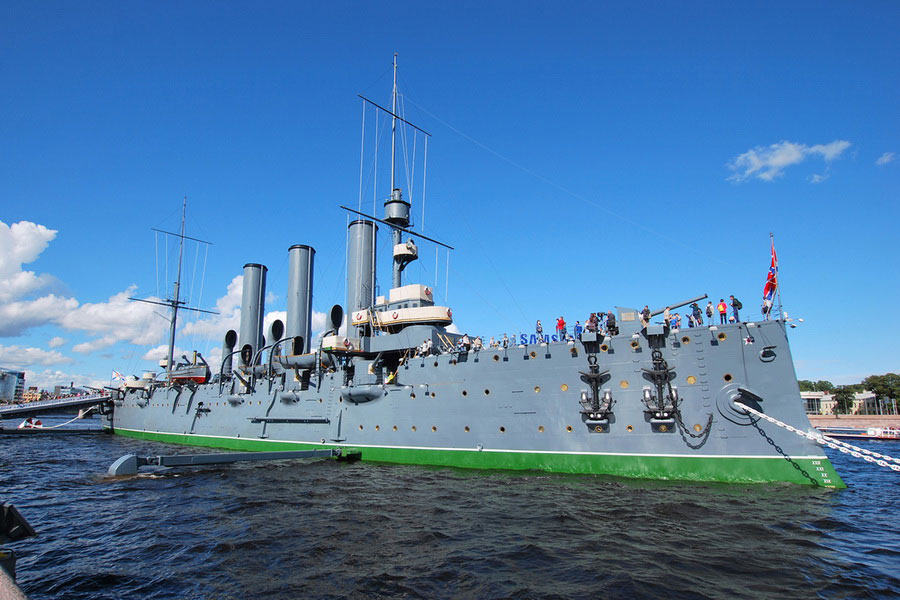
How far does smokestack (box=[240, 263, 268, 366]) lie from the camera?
3598cm

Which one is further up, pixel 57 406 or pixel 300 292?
pixel 300 292

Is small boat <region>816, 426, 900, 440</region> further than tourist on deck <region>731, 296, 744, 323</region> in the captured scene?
Yes

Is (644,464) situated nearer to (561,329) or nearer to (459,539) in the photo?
(561,329)

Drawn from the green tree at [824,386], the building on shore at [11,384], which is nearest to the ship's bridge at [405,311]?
the green tree at [824,386]

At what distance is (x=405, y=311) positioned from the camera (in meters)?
24.5

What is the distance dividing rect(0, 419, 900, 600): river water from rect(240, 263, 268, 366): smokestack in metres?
18.6

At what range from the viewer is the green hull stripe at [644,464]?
14844 mm

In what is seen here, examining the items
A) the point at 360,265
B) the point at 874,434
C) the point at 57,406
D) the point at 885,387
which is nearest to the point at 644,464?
the point at 360,265

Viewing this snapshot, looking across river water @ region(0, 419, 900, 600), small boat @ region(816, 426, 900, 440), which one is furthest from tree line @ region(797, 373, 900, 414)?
river water @ region(0, 419, 900, 600)

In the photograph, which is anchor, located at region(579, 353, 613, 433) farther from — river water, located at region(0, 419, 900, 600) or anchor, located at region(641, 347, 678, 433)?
river water, located at region(0, 419, 900, 600)

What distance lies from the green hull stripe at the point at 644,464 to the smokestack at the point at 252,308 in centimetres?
1786

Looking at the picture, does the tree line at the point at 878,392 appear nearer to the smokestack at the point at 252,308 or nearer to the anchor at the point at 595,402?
the anchor at the point at 595,402

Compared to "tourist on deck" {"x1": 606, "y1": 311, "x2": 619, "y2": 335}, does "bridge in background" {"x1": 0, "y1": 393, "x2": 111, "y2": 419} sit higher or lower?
lower

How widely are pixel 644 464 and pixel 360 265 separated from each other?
18283 mm
